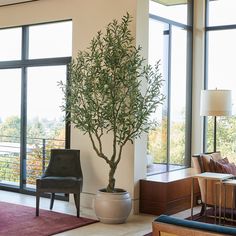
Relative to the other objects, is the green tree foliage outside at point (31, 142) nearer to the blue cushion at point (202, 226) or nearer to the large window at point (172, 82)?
the large window at point (172, 82)

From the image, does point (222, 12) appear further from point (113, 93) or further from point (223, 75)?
point (113, 93)

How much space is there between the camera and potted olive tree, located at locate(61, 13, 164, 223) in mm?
5742

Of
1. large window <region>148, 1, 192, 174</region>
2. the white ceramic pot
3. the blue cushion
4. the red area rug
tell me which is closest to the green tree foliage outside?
the red area rug

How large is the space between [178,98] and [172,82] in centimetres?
33

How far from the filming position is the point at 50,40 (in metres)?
7.24

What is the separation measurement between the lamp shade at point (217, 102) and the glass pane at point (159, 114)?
0.89 meters

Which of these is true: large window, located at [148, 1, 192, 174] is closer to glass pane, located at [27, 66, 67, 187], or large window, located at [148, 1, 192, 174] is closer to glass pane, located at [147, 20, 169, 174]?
glass pane, located at [147, 20, 169, 174]

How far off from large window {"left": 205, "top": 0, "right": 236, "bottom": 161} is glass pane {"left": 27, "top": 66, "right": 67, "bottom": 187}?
8.38 feet

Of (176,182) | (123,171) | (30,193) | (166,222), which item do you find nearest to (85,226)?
(123,171)

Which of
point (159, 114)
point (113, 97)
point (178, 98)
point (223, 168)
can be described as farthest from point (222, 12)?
point (113, 97)

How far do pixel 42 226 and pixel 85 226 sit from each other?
53cm

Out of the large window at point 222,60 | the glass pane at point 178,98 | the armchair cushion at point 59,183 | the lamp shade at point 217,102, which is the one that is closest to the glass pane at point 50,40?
the glass pane at point 178,98

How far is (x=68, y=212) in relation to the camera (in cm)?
622

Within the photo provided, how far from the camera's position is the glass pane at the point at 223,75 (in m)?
7.50
